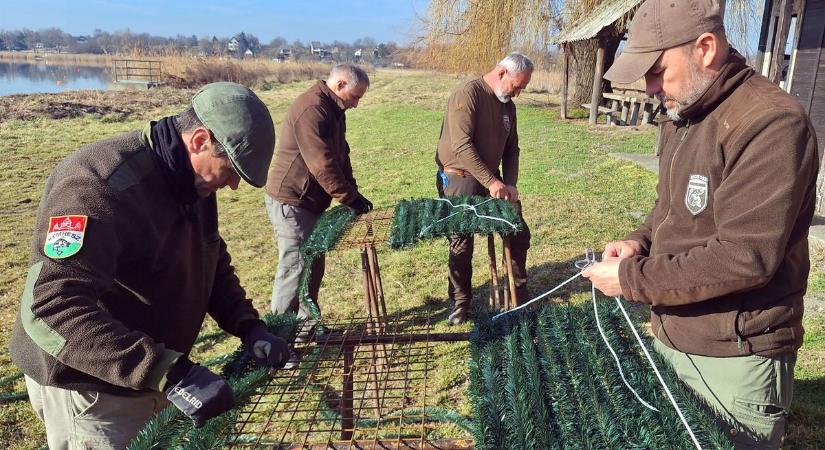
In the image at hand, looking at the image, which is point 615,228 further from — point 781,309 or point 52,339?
point 52,339

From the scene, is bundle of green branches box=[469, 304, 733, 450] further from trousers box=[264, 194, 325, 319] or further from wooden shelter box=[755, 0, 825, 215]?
wooden shelter box=[755, 0, 825, 215]

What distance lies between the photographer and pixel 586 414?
1531 millimetres

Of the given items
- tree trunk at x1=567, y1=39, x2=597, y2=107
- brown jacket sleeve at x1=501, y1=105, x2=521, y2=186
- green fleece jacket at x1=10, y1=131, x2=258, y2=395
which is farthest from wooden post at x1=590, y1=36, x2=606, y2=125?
green fleece jacket at x1=10, y1=131, x2=258, y2=395

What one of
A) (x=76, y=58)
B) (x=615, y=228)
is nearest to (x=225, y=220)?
(x=615, y=228)

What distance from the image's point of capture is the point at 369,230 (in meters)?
3.51

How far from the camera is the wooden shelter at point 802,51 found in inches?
261

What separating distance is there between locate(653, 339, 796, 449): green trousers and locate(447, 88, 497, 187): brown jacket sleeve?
2.52m

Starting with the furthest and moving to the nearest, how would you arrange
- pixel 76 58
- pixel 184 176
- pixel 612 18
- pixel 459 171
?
pixel 76 58, pixel 612 18, pixel 459 171, pixel 184 176

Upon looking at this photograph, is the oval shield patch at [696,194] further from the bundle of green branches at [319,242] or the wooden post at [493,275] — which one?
the wooden post at [493,275]

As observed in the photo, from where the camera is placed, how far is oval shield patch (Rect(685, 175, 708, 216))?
151 cm

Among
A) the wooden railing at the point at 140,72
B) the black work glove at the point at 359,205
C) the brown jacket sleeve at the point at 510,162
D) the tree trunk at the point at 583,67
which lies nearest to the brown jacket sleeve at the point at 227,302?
the black work glove at the point at 359,205

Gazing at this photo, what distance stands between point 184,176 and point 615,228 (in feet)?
17.9

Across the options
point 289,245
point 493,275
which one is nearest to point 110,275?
point 289,245

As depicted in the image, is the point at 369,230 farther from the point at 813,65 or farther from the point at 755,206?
the point at 813,65
